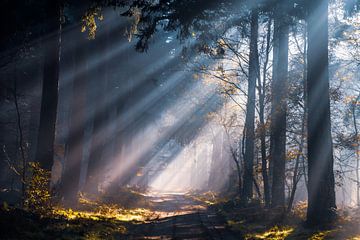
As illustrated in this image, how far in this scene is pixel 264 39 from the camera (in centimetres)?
2169

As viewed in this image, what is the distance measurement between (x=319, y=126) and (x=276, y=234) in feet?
11.2

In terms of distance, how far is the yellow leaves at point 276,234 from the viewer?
11977 millimetres

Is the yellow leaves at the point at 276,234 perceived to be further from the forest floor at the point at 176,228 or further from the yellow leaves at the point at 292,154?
the yellow leaves at the point at 292,154

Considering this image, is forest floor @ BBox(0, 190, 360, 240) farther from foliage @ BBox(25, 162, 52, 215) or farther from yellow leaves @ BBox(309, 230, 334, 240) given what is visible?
foliage @ BBox(25, 162, 52, 215)

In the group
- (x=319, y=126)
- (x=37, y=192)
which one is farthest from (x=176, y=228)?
(x=319, y=126)

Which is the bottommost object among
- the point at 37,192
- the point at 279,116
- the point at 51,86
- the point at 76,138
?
the point at 37,192

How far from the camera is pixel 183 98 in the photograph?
3659cm

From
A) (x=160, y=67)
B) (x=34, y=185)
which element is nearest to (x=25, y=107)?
(x=160, y=67)

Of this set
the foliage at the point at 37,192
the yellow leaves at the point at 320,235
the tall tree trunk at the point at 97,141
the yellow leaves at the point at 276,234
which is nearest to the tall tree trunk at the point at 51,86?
the foliage at the point at 37,192

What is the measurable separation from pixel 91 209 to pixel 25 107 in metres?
19.9

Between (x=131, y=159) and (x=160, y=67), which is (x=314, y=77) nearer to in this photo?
Result: (x=160, y=67)

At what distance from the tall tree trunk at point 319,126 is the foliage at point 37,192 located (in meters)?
7.88

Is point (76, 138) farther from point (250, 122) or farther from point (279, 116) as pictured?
point (279, 116)

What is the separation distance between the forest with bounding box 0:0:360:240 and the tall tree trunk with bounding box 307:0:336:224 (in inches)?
1.3
